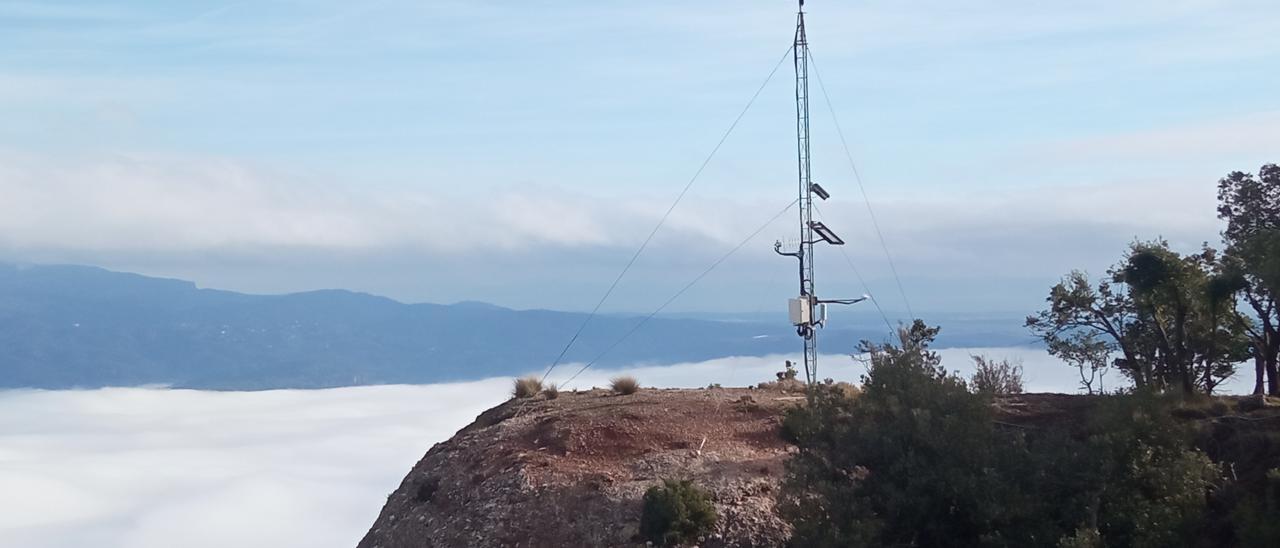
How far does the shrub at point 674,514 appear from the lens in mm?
19375

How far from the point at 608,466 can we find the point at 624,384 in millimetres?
5304

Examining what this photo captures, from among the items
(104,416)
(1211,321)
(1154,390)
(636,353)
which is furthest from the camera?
(104,416)

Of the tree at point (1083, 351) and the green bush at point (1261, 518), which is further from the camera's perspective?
the tree at point (1083, 351)

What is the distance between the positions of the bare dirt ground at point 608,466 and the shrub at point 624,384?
1471 mm

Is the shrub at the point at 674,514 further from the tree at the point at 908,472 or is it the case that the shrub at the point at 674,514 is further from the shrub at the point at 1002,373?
the shrub at the point at 1002,373

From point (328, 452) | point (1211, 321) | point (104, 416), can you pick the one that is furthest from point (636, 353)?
point (1211, 321)

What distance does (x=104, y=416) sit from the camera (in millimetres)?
185250

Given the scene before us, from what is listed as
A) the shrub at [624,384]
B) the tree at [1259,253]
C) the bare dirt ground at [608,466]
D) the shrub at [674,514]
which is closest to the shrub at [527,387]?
the shrub at [624,384]

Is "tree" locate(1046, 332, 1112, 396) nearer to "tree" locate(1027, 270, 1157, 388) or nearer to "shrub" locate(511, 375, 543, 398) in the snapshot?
"tree" locate(1027, 270, 1157, 388)

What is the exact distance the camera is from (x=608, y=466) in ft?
71.4

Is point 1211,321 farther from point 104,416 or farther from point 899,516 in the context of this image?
point 104,416

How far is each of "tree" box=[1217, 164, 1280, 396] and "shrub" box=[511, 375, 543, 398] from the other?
550 inches

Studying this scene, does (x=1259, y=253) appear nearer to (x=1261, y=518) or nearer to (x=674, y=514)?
(x=1261, y=518)

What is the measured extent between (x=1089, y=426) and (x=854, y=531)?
4.51 metres
